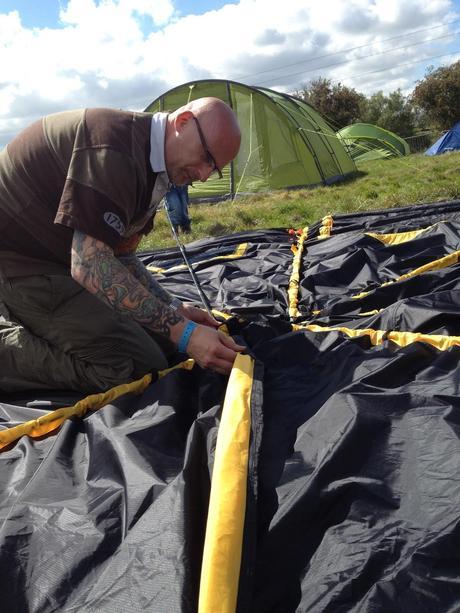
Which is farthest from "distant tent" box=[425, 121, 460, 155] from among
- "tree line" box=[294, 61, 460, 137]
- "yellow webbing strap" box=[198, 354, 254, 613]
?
"yellow webbing strap" box=[198, 354, 254, 613]

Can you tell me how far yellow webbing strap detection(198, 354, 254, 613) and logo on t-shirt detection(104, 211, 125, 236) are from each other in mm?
709

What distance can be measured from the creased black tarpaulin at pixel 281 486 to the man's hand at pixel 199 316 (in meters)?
0.20

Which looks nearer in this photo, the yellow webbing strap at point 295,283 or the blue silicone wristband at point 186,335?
the blue silicone wristband at point 186,335

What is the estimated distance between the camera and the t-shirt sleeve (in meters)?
1.83

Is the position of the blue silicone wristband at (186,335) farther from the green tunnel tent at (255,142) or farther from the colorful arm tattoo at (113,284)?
the green tunnel tent at (255,142)

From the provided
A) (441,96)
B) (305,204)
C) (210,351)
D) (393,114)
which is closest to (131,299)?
(210,351)

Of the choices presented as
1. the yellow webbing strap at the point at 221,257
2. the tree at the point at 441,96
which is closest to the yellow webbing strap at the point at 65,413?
the yellow webbing strap at the point at 221,257

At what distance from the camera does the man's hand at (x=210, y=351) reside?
6.45 feet

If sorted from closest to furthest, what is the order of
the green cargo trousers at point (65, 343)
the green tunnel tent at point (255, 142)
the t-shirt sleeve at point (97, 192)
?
the t-shirt sleeve at point (97, 192), the green cargo trousers at point (65, 343), the green tunnel tent at point (255, 142)

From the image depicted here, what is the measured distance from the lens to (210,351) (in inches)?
77.4


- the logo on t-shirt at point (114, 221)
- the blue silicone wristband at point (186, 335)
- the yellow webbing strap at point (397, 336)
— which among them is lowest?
the yellow webbing strap at point (397, 336)

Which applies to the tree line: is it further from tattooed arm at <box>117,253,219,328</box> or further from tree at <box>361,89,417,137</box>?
tattooed arm at <box>117,253,219,328</box>

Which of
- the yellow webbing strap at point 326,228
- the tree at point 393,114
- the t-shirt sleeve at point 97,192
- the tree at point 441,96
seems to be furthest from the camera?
the tree at point 393,114

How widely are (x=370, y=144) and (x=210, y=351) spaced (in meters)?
17.7
